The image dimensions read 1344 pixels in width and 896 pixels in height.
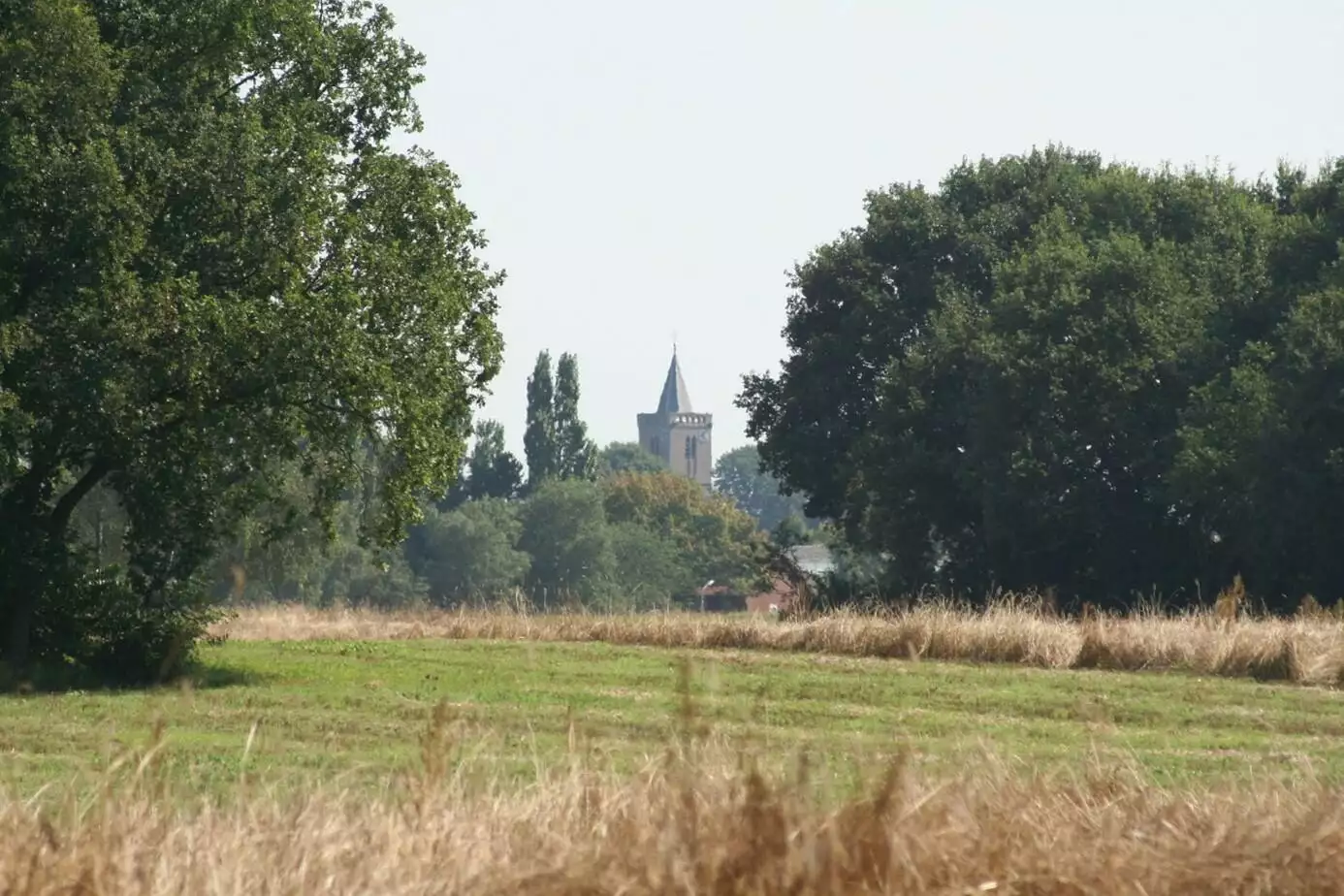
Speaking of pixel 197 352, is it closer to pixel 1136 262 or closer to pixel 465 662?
pixel 465 662

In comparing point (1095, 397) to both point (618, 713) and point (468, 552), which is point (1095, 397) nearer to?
point (618, 713)

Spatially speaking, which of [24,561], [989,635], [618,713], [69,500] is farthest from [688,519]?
[618,713]

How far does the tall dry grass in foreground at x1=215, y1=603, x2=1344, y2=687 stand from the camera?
26.5m

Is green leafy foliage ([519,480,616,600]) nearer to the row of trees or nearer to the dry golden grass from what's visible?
the row of trees

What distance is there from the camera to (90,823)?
704 centimetres

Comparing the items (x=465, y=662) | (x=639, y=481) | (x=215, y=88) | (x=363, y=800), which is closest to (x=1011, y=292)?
(x=465, y=662)

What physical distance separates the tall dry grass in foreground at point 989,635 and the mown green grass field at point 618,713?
35.9 inches

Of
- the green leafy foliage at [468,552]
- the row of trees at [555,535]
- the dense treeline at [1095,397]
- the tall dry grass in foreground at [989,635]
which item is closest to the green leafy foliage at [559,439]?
the row of trees at [555,535]

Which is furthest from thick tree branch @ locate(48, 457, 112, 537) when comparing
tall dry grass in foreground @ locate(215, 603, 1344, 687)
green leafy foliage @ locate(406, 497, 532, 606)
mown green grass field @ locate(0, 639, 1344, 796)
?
green leafy foliage @ locate(406, 497, 532, 606)

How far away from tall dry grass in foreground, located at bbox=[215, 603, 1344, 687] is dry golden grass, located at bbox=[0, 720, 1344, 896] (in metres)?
19.1

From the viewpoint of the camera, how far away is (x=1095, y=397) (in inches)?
2014

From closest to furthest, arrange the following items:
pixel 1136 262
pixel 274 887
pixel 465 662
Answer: pixel 274 887, pixel 465 662, pixel 1136 262

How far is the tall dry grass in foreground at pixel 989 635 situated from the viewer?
86.9 feet

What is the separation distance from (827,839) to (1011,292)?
48.9 meters
